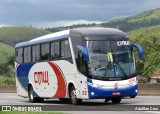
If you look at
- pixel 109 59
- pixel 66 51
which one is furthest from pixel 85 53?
pixel 66 51

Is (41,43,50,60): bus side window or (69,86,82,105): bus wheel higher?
(41,43,50,60): bus side window

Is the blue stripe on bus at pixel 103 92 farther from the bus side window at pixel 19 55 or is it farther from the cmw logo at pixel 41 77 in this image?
the bus side window at pixel 19 55

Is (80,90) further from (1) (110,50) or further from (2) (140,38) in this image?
(2) (140,38)

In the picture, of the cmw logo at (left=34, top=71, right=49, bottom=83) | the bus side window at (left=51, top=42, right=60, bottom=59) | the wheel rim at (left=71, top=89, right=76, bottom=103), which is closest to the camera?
Answer: the wheel rim at (left=71, top=89, right=76, bottom=103)

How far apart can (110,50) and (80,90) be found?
2.22 m

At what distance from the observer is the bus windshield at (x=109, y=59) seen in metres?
22.6

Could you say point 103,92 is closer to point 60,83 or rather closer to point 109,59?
point 109,59

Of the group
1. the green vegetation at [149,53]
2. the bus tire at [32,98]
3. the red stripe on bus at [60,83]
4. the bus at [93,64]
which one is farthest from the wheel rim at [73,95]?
the green vegetation at [149,53]

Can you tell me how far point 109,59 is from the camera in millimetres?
22781

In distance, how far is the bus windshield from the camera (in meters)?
22.6

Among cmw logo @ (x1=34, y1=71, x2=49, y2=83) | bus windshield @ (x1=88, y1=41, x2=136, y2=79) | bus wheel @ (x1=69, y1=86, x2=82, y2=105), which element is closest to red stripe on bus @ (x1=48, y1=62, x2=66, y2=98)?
bus wheel @ (x1=69, y1=86, x2=82, y2=105)

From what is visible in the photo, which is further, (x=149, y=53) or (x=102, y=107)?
(x=149, y=53)

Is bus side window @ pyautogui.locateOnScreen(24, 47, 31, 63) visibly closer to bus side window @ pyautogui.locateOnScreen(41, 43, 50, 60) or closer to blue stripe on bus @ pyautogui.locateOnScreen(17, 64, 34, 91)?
blue stripe on bus @ pyautogui.locateOnScreen(17, 64, 34, 91)

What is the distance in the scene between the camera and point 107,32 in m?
23.8
